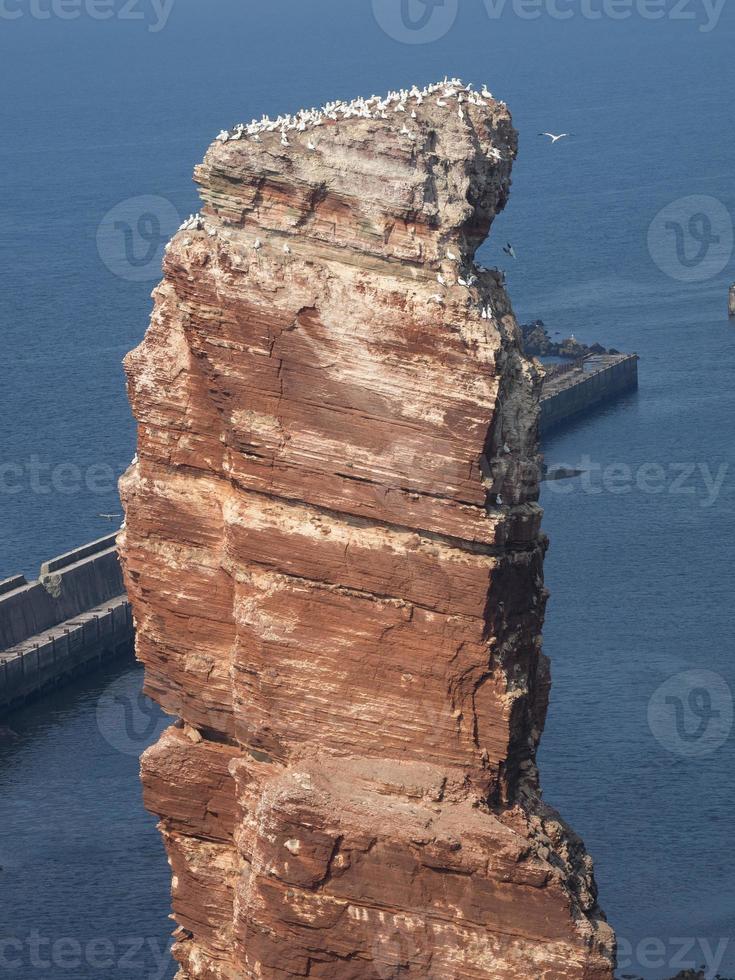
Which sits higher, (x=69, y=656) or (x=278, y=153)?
(x=278, y=153)

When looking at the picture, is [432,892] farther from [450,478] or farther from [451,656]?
[450,478]

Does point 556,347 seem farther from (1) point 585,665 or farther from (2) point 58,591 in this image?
(1) point 585,665

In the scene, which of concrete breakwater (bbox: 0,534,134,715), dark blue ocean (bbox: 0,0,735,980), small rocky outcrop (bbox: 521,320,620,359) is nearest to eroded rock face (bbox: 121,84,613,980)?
dark blue ocean (bbox: 0,0,735,980)

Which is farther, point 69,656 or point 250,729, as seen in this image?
point 69,656

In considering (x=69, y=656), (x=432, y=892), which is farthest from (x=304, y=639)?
(x=69, y=656)

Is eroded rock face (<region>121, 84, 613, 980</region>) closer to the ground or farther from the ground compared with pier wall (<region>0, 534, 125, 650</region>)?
farther from the ground

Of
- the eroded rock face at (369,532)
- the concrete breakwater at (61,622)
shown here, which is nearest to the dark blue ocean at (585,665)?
the concrete breakwater at (61,622)

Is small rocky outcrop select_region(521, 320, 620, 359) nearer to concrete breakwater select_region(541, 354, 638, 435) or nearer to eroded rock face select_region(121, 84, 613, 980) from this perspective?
concrete breakwater select_region(541, 354, 638, 435)
